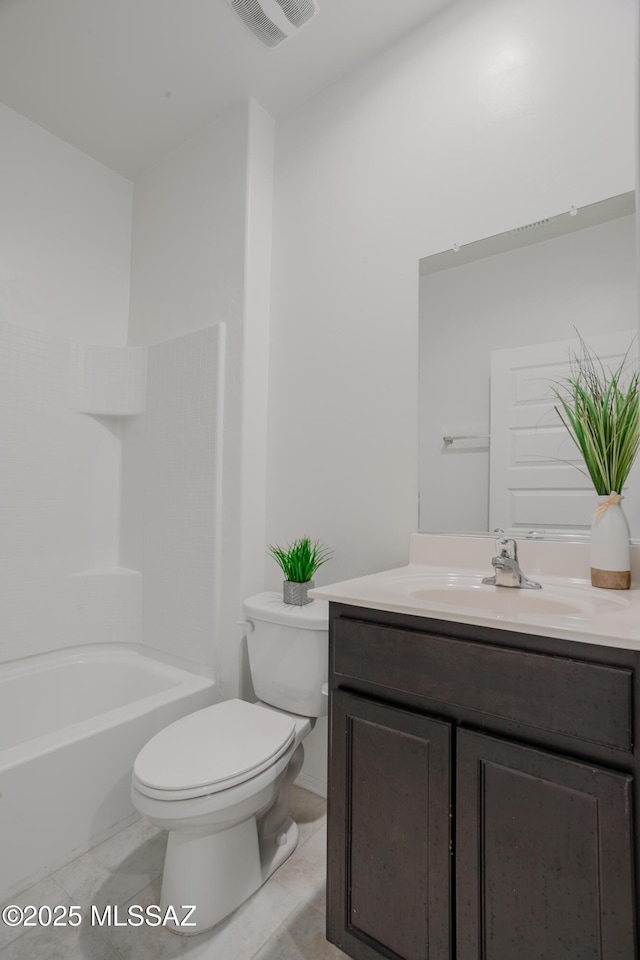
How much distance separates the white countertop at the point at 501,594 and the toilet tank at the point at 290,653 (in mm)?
334

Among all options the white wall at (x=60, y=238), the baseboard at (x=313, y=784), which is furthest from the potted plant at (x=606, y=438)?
the white wall at (x=60, y=238)

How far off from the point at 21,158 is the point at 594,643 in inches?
110

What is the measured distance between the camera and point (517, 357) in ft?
4.76

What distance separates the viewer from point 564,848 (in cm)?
78

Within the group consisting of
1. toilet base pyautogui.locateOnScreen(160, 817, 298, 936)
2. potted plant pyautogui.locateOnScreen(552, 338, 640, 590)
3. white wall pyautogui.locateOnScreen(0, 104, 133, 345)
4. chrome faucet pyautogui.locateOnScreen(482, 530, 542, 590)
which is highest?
white wall pyautogui.locateOnScreen(0, 104, 133, 345)

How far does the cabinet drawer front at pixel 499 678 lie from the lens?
30.0 inches

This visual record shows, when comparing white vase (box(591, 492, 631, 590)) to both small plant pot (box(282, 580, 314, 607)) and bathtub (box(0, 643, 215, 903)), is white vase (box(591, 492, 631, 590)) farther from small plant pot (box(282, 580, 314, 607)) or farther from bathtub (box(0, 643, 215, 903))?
bathtub (box(0, 643, 215, 903))

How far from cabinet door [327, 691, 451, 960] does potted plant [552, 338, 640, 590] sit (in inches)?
23.6

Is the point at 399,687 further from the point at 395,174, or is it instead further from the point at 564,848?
the point at 395,174

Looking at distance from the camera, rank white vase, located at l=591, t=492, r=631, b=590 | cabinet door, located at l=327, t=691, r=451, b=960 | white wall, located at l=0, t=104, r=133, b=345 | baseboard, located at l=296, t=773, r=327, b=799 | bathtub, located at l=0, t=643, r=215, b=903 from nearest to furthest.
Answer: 1. cabinet door, located at l=327, t=691, r=451, b=960
2. white vase, located at l=591, t=492, r=631, b=590
3. bathtub, located at l=0, t=643, r=215, b=903
4. baseboard, located at l=296, t=773, r=327, b=799
5. white wall, located at l=0, t=104, r=133, b=345

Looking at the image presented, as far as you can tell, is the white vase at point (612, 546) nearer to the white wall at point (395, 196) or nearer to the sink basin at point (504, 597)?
the sink basin at point (504, 597)

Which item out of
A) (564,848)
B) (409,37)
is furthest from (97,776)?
(409,37)

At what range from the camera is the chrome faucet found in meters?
1.23

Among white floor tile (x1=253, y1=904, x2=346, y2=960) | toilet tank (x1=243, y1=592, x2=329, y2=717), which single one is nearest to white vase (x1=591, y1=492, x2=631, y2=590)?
toilet tank (x1=243, y1=592, x2=329, y2=717)
